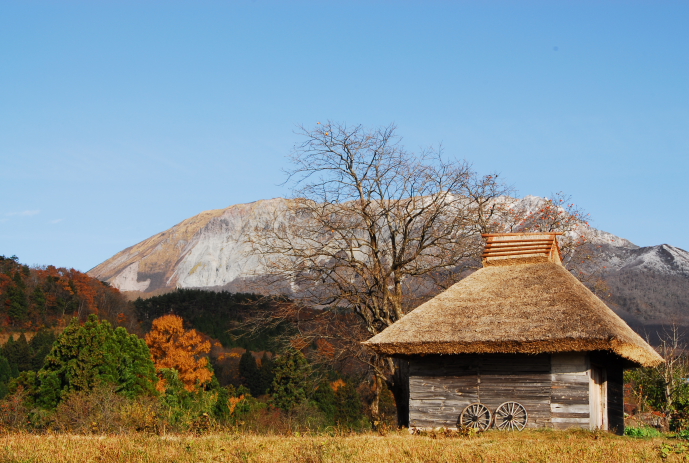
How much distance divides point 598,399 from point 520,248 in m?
4.92

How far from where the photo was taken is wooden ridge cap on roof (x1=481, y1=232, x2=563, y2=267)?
62.8ft

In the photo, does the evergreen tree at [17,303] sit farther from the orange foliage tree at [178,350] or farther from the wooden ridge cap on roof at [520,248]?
the wooden ridge cap on roof at [520,248]

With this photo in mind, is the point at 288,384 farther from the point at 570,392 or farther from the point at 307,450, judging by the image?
the point at 307,450

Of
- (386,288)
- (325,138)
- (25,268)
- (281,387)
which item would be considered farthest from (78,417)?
(25,268)

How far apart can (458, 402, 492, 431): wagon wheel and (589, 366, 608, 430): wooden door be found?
87.0 inches

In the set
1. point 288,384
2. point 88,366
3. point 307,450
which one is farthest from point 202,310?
point 307,450

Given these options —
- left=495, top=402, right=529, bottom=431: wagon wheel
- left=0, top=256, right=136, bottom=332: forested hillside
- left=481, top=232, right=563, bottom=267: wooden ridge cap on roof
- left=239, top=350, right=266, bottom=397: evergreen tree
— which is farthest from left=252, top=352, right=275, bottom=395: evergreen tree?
left=495, top=402, right=529, bottom=431: wagon wheel

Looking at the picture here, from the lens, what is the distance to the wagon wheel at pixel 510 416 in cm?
1488

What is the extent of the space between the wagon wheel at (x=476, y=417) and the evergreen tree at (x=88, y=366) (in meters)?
19.4

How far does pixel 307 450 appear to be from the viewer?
957 centimetres

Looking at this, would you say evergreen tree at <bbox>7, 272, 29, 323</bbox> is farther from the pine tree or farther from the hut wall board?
the hut wall board

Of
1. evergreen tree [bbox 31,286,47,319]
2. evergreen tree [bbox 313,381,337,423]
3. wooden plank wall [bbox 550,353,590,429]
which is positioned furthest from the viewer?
evergreen tree [bbox 31,286,47,319]

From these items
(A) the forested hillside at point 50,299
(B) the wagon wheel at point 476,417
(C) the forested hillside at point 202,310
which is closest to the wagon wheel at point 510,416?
(B) the wagon wheel at point 476,417

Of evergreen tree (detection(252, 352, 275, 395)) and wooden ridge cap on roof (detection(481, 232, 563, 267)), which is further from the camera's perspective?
evergreen tree (detection(252, 352, 275, 395))
